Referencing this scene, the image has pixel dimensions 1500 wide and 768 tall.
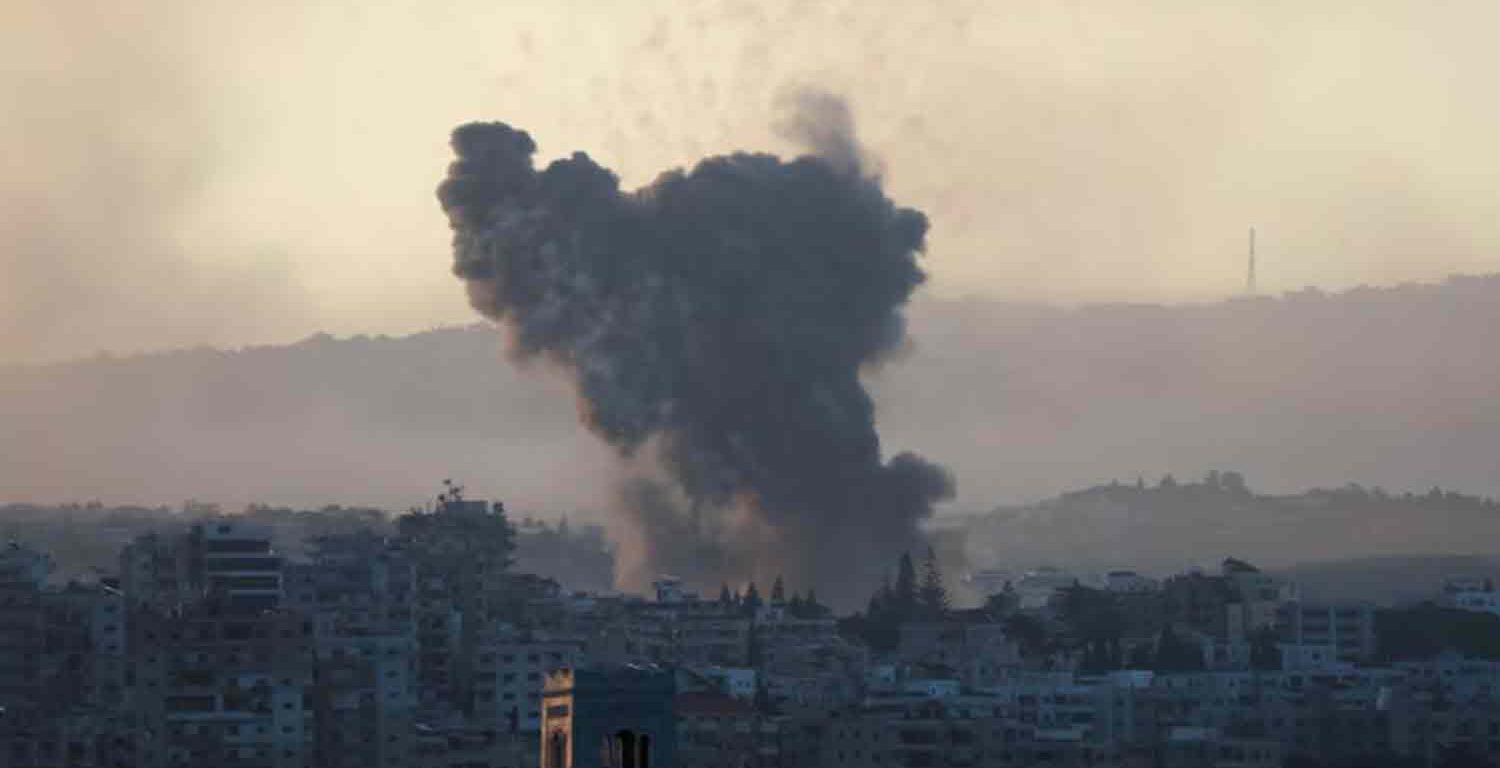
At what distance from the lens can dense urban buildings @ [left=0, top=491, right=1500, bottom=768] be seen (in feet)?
474

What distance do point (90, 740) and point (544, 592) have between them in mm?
60378

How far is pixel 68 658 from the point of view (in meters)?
160

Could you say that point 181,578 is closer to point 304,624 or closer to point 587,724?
point 304,624

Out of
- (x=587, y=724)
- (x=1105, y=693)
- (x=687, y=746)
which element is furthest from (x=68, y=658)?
(x=587, y=724)

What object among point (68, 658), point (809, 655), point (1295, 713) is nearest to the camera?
point (68, 658)

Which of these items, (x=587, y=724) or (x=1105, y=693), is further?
(x=1105, y=693)

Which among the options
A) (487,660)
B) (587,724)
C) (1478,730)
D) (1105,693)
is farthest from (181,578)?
(587,724)

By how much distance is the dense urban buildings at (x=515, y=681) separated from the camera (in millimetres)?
144375

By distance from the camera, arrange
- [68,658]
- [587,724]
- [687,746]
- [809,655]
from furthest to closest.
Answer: [809,655]
[68,658]
[687,746]
[587,724]

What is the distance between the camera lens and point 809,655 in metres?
189

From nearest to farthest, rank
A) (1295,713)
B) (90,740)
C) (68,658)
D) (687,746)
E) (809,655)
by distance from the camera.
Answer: (90,740), (687,746), (68,658), (1295,713), (809,655)

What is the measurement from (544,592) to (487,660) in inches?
1147

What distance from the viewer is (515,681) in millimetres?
166000

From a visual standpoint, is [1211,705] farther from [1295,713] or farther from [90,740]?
[90,740]
